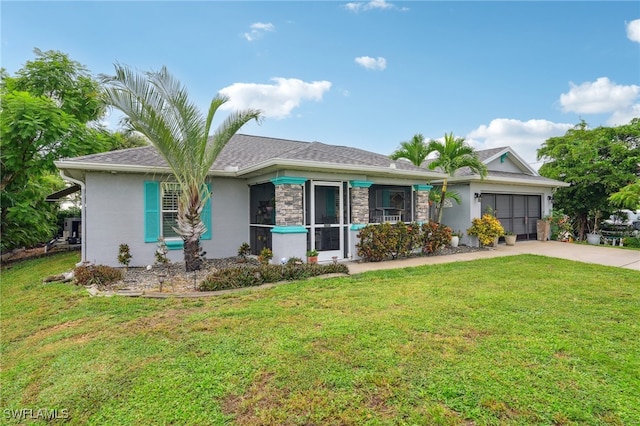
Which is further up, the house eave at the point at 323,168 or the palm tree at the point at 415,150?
the palm tree at the point at 415,150

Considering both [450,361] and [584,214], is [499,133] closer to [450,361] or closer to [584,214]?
[584,214]

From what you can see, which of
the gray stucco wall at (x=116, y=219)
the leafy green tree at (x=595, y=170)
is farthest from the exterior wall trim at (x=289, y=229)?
the leafy green tree at (x=595, y=170)

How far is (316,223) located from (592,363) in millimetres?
7130

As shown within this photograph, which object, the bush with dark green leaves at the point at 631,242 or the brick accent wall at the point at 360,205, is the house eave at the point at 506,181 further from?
the brick accent wall at the point at 360,205

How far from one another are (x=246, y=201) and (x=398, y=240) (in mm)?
5231

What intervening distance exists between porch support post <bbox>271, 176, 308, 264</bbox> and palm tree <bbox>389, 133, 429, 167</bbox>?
6.56 m

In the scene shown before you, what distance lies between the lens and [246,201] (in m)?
10.9

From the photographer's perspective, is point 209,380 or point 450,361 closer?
point 209,380

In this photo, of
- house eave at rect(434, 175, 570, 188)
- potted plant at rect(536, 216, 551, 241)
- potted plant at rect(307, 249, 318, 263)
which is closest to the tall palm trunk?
potted plant at rect(307, 249, 318, 263)

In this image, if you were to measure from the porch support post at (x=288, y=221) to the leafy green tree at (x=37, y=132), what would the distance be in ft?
15.5

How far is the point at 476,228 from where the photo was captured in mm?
13031

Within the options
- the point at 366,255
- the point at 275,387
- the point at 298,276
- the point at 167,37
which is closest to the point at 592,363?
the point at 275,387

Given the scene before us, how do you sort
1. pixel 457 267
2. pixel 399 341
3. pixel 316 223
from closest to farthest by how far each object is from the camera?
1. pixel 399 341
2. pixel 457 267
3. pixel 316 223

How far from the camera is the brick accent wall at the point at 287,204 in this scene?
351 inches
